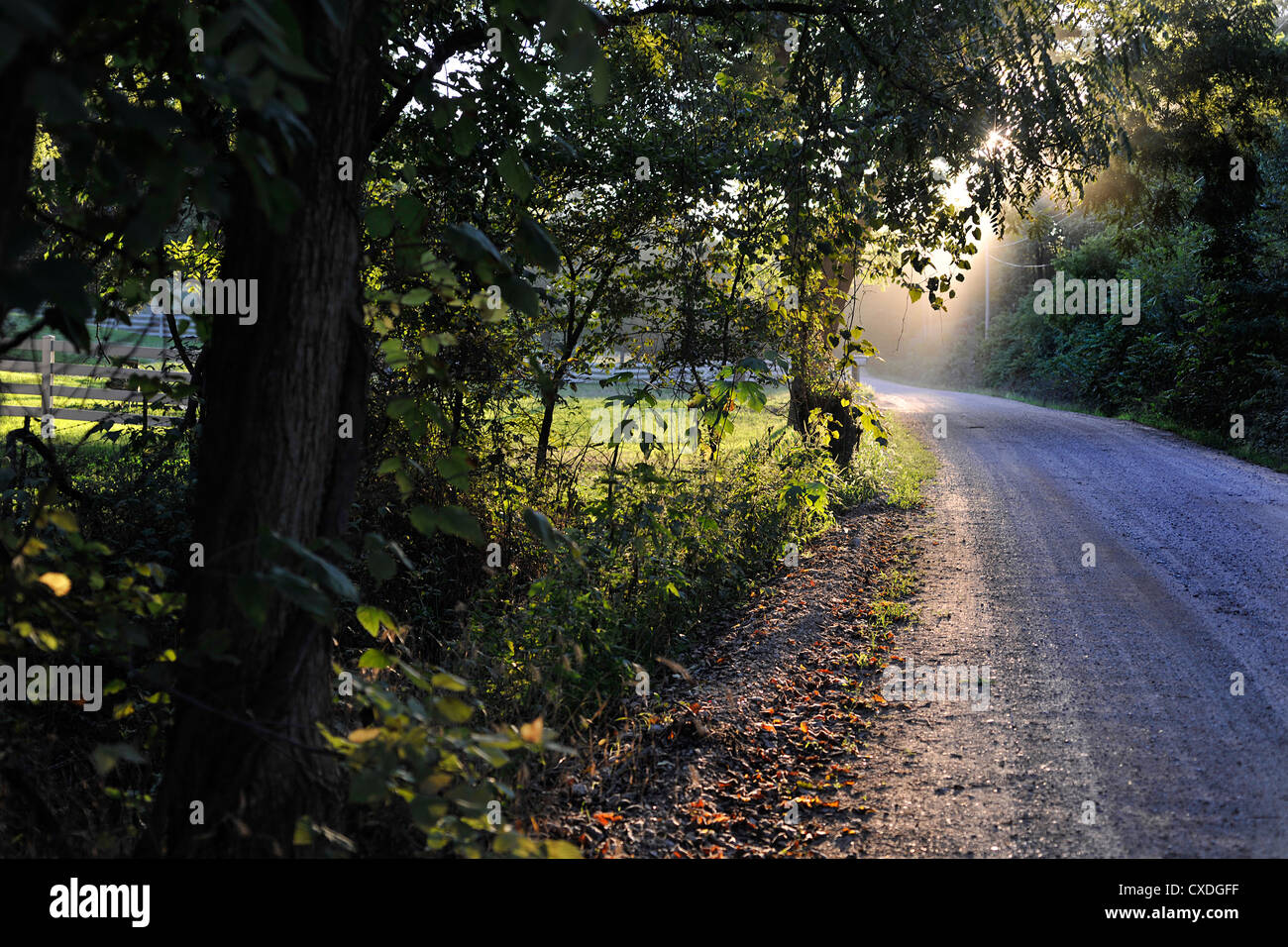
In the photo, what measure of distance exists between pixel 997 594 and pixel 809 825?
4310 millimetres

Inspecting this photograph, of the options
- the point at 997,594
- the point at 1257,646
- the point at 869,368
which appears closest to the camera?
the point at 1257,646

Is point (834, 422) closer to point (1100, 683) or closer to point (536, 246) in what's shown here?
point (1100, 683)

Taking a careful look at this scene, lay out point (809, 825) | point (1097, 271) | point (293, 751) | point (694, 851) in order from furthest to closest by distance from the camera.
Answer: point (1097, 271) < point (809, 825) < point (694, 851) < point (293, 751)

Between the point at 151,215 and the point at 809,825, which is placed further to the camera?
the point at 809,825

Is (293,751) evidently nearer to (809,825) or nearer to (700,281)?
(809,825)

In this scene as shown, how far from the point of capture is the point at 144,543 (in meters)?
6.06
